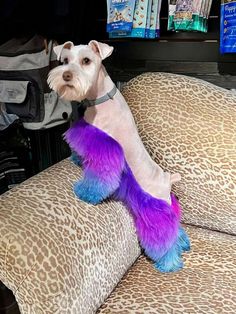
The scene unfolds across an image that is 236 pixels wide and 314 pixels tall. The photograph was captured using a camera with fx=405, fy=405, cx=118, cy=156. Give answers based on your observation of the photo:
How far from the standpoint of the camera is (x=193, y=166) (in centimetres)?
122

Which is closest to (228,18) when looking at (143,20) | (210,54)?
(210,54)

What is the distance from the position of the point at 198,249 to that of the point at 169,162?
0.89 ft

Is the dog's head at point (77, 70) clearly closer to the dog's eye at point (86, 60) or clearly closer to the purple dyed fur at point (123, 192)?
the dog's eye at point (86, 60)

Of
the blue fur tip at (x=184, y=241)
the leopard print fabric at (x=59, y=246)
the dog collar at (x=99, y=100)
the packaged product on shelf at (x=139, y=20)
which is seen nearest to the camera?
the leopard print fabric at (x=59, y=246)

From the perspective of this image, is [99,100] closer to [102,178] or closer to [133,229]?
[102,178]

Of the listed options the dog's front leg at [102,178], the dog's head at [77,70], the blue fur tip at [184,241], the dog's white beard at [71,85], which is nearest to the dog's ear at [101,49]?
the dog's head at [77,70]

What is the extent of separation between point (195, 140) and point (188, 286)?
1.42 feet

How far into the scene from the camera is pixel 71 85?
91 centimetres

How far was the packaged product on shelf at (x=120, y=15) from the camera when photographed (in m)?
1.56

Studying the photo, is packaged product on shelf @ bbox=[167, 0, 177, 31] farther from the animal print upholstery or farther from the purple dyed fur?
the purple dyed fur

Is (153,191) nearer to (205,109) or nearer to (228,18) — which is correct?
(205,109)

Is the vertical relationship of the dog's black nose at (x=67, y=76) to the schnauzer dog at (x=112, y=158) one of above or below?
above

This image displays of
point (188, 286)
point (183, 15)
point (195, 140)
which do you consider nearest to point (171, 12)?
point (183, 15)

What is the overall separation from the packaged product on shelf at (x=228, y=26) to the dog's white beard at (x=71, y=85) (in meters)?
0.76
